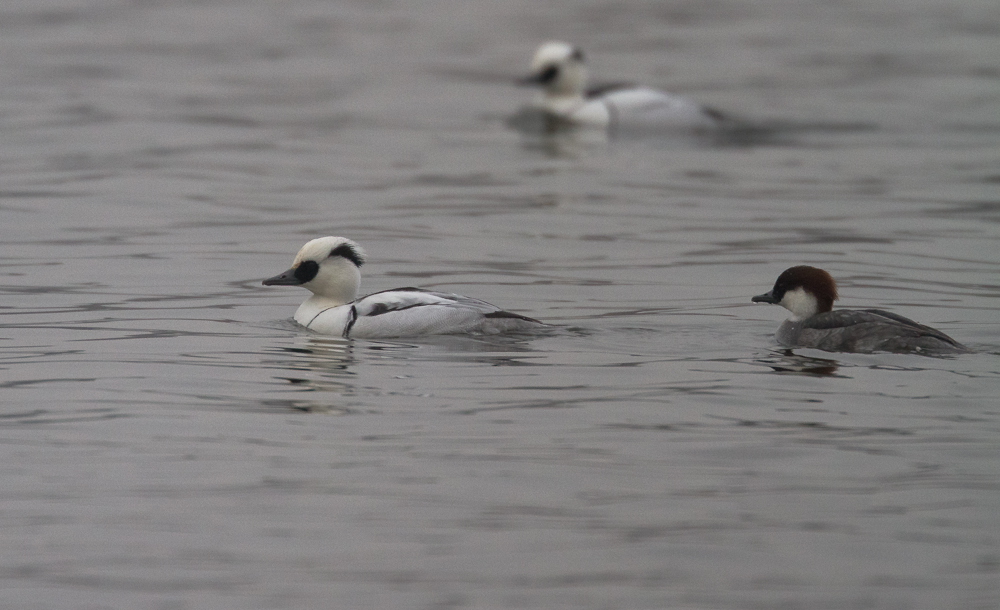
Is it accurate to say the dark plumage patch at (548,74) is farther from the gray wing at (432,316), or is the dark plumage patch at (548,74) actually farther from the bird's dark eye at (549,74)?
the gray wing at (432,316)

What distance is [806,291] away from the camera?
34.6 feet

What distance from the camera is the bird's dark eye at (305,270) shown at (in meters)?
11.2

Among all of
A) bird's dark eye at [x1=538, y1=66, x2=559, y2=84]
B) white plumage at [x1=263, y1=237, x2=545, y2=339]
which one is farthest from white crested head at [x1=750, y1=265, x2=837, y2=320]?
bird's dark eye at [x1=538, y1=66, x2=559, y2=84]

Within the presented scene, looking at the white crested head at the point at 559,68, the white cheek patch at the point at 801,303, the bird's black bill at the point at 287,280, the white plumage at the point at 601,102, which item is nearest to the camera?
the white cheek patch at the point at 801,303

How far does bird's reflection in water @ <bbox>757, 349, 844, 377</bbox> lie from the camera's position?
380 inches

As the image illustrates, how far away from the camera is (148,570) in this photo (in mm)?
6492

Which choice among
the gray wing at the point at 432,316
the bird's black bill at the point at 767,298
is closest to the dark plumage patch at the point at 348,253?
the gray wing at the point at 432,316

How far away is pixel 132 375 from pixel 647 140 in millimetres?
14528

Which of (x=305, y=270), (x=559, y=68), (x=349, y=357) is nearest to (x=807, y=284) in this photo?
(x=349, y=357)

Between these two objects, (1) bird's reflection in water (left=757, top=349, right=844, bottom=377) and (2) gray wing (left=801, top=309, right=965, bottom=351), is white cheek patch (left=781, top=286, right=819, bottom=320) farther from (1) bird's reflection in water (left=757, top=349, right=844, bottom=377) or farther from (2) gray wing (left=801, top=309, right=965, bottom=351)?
(1) bird's reflection in water (left=757, top=349, right=844, bottom=377)

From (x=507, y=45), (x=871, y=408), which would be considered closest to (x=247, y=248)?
(x=871, y=408)

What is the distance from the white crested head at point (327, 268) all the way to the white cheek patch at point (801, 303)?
9.68 feet

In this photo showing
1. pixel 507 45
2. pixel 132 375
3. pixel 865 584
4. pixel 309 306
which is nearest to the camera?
pixel 865 584

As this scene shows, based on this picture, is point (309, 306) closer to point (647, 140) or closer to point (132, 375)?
point (132, 375)
